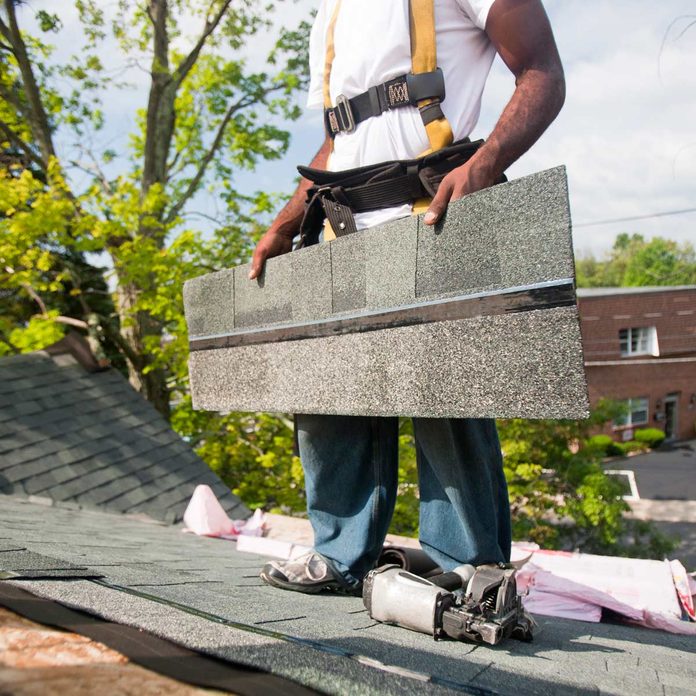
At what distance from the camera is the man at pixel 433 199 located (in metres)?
1.69

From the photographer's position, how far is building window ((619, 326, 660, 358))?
24.7 m

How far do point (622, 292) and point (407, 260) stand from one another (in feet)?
78.7

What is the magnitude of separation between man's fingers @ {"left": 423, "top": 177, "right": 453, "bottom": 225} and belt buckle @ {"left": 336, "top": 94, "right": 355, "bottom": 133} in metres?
0.52

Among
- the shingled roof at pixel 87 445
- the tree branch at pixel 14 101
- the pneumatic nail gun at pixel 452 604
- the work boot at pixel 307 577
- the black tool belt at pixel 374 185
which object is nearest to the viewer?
the pneumatic nail gun at pixel 452 604

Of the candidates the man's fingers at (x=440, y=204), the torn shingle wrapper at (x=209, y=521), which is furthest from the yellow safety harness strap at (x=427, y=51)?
the torn shingle wrapper at (x=209, y=521)

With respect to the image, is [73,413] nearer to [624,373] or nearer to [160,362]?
[160,362]

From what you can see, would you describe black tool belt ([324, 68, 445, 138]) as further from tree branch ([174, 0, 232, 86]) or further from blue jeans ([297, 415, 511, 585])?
tree branch ([174, 0, 232, 86])

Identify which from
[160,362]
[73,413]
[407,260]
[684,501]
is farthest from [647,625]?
[684,501]

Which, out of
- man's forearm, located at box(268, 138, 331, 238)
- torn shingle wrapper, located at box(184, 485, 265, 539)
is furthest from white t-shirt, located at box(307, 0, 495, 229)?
torn shingle wrapper, located at box(184, 485, 265, 539)

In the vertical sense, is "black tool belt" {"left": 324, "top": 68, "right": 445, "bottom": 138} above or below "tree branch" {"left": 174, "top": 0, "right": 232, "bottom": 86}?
below

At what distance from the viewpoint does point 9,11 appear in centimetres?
1178

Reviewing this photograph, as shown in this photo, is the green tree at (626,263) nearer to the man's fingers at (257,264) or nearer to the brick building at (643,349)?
the brick building at (643,349)

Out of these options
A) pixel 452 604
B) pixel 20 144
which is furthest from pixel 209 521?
pixel 20 144

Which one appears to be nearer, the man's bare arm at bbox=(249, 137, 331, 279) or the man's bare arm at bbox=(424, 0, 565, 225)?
the man's bare arm at bbox=(424, 0, 565, 225)
